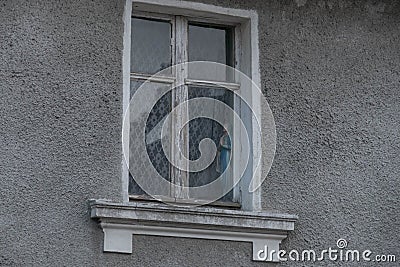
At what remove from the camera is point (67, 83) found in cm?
756

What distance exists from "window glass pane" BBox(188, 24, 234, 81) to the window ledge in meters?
1.22

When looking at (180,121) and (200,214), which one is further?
(180,121)

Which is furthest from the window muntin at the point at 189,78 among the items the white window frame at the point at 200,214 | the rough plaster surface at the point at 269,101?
the rough plaster surface at the point at 269,101

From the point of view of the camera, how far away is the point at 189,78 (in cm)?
815

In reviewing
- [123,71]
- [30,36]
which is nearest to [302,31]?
[123,71]

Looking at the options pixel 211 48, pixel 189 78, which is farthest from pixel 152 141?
pixel 211 48

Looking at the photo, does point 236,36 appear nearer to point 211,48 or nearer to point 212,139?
point 211,48

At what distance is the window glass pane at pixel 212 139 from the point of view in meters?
8.03

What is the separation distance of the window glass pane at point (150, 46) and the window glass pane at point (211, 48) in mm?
212

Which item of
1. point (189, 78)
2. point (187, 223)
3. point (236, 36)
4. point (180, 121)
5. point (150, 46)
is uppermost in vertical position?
point (236, 36)

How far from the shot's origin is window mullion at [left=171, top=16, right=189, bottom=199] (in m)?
7.91

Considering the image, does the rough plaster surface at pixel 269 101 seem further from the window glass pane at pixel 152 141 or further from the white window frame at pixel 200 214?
the window glass pane at pixel 152 141

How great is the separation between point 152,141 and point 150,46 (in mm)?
784

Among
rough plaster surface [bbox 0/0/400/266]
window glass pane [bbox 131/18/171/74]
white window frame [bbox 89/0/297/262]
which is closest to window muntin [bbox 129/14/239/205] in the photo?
window glass pane [bbox 131/18/171/74]
